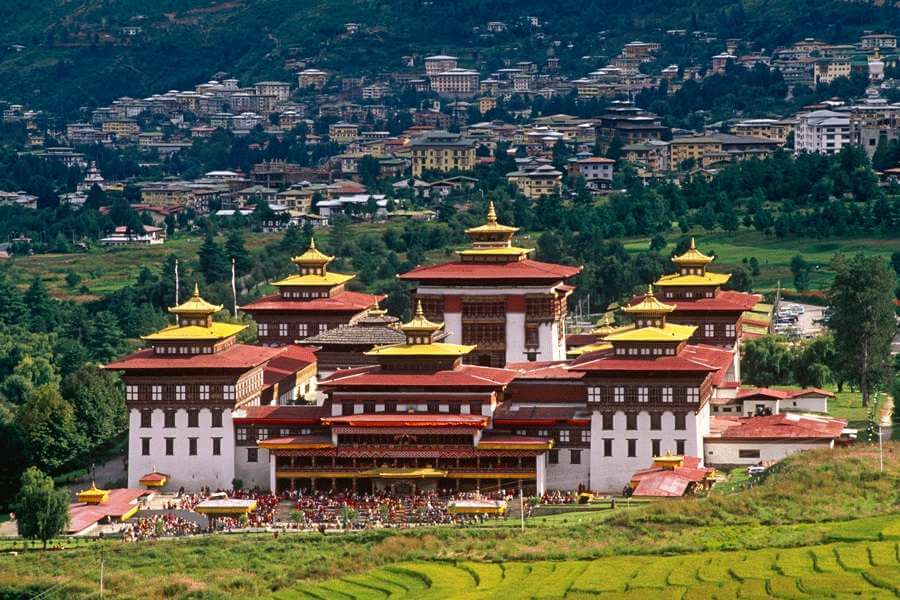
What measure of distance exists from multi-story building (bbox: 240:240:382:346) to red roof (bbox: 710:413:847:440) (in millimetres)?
19100

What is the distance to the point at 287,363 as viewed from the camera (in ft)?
325

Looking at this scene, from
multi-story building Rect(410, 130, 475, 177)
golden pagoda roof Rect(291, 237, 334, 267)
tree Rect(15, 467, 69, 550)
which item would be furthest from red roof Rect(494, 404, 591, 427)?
multi-story building Rect(410, 130, 475, 177)

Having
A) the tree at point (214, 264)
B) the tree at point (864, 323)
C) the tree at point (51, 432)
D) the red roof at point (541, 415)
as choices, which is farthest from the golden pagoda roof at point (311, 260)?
the tree at point (214, 264)

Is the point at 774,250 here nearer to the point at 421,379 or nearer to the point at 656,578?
the point at 421,379

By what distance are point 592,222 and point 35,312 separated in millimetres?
31631

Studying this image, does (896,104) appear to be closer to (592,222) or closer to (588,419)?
(592,222)

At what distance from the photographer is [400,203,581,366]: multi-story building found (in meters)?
97.4

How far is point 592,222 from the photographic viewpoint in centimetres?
14650

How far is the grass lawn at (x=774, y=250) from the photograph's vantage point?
128m

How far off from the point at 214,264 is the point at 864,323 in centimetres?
5080

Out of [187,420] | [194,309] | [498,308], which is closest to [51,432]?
[187,420]

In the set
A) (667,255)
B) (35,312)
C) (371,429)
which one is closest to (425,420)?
(371,429)

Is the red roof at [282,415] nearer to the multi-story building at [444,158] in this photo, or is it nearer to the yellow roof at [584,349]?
the yellow roof at [584,349]

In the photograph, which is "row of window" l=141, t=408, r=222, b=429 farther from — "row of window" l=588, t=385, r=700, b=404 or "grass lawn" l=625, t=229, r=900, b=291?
"grass lawn" l=625, t=229, r=900, b=291
